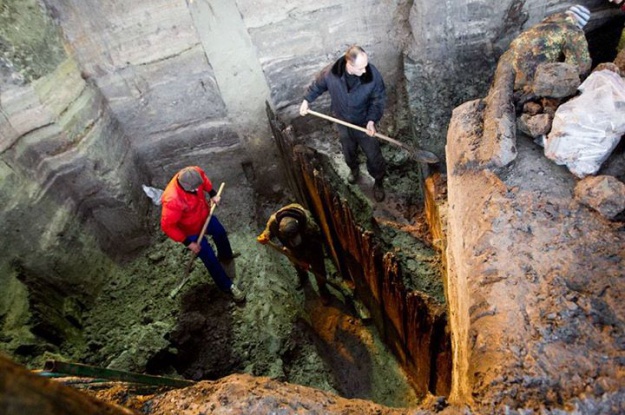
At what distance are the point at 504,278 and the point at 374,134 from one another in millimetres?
2529

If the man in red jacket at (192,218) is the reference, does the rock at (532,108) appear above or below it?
above

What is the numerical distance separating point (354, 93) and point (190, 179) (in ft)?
6.71

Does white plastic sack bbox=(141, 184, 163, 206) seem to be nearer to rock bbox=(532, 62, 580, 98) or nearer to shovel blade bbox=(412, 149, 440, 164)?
shovel blade bbox=(412, 149, 440, 164)

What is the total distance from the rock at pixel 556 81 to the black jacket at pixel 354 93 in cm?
173

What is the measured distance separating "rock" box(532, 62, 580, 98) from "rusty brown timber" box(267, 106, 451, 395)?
166cm

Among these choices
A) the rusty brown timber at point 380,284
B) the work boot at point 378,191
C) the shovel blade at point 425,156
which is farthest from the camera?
the work boot at point 378,191

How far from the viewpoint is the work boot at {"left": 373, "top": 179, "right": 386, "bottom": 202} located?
486cm

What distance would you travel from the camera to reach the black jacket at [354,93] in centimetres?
405

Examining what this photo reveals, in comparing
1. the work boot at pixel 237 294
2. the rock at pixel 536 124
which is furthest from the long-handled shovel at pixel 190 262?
the rock at pixel 536 124

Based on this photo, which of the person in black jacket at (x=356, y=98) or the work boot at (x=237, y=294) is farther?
the work boot at (x=237, y=294)

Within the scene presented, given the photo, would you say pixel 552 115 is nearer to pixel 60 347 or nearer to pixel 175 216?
pixel 175 216

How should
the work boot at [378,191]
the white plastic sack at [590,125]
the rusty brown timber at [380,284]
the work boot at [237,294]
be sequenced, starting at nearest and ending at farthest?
the white plastic sack at [590,125]
the rusty brown timber at [380,284]
the work boot at [237,294]
the work boot at [378,191]

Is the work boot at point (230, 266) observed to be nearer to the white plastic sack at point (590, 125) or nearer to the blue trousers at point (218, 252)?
the blue trousers at point (218, 252)

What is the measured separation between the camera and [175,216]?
372 centimetres
